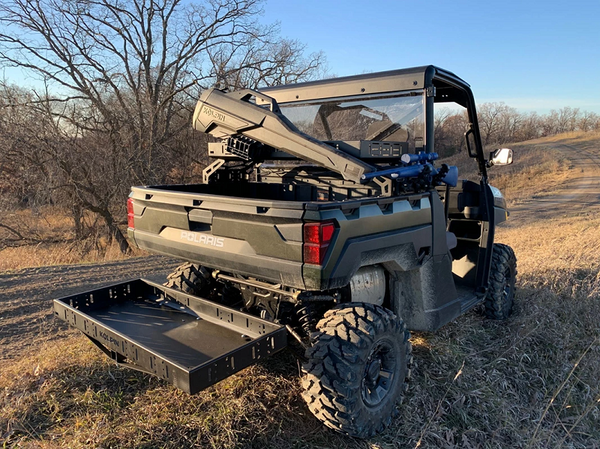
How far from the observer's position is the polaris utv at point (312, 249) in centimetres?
242

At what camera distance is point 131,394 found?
115 inches

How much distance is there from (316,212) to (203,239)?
96 centimetres

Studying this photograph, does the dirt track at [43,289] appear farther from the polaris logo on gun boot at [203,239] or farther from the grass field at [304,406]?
the polaris logo on gun boot at [203,239]

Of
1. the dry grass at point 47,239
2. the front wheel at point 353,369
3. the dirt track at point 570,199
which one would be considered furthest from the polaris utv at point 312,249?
the dirt track at point 570,199

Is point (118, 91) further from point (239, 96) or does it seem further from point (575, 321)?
point (575, 321)

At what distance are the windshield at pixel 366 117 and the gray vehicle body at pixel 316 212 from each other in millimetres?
48

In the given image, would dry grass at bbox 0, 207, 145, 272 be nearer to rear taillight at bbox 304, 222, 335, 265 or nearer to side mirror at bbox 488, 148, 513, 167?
side mirror at bbox 488, 148, 513, 167

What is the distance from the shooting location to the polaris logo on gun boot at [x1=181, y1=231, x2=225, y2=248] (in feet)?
9.05

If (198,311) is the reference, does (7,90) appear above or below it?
above

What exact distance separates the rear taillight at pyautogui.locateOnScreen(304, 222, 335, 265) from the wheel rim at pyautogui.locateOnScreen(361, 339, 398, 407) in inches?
29.8

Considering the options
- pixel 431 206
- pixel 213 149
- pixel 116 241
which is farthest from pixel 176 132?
pixel 431 206

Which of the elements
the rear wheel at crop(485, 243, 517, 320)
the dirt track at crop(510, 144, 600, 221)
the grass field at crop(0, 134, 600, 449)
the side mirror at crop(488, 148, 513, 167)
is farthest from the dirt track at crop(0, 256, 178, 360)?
the dirt track at crop(510, 144, 600, 221)

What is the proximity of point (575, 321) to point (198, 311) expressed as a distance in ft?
13.1

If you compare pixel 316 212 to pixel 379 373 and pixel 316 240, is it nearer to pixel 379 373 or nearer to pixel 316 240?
pixel 316 240
